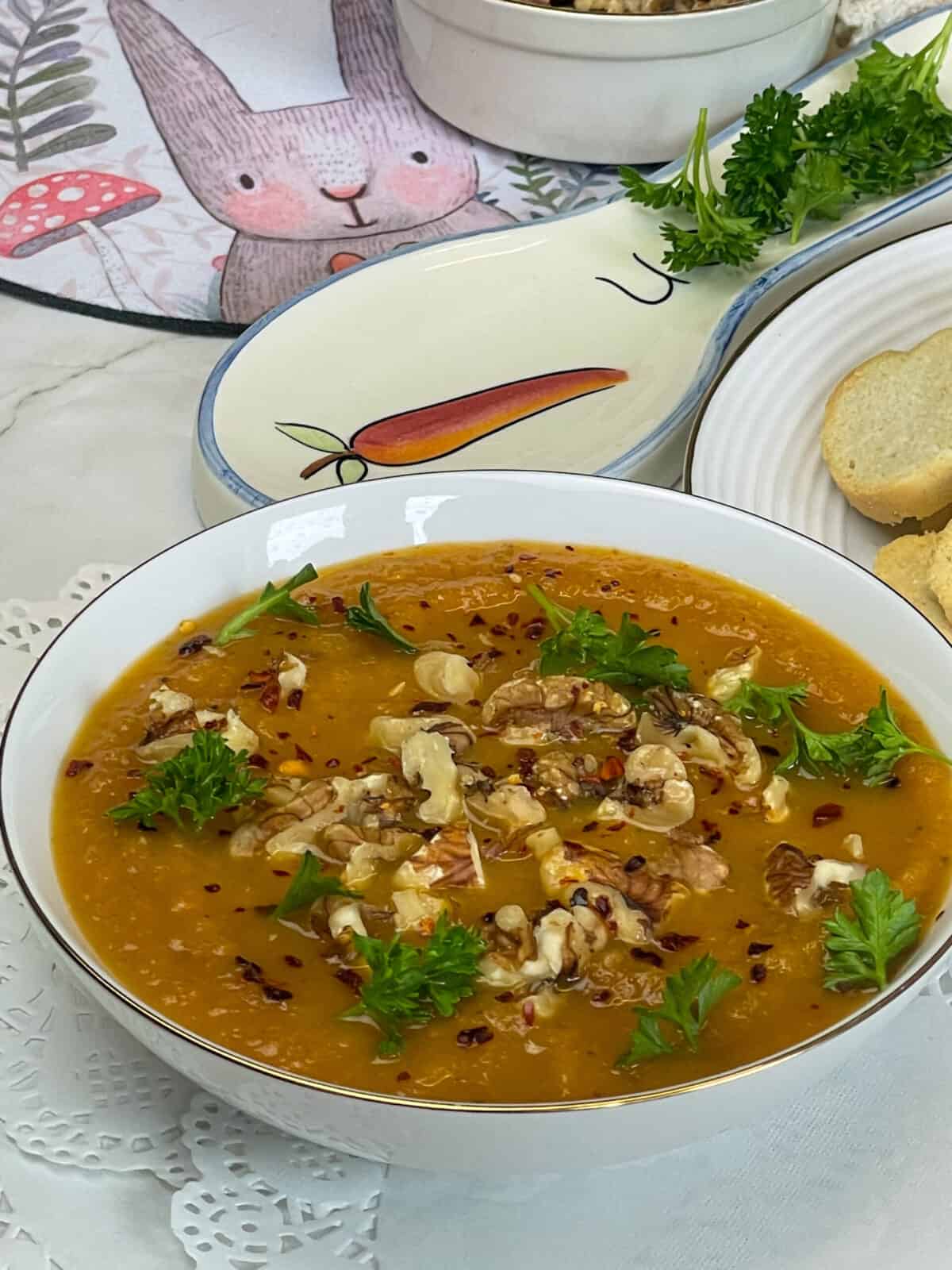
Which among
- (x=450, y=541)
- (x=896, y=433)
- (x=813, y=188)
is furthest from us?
(x=813, y=188)

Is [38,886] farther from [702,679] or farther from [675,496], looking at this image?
[675,496]

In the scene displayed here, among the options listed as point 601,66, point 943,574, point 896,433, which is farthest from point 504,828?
point 601,66

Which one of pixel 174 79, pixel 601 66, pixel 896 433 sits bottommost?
pixel 174 79

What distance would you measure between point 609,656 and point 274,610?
18.2 inches

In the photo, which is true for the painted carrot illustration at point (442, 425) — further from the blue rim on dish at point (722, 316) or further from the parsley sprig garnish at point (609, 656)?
the parsley sprig garnish at point (609, 656)

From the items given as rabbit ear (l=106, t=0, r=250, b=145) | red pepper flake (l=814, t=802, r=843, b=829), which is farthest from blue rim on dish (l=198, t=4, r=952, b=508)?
rabbit ear (l=106, t=0, r=250, b=145)

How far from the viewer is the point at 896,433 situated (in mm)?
2752

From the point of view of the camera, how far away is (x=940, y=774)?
1.87 metres

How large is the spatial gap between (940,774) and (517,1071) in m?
0.65

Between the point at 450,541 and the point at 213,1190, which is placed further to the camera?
the point at 450,541

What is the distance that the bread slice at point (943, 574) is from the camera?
8.00ft

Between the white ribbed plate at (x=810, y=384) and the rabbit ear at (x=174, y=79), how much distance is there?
169 centimetres

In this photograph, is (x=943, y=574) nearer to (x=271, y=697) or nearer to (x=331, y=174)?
(x=271, y=697)

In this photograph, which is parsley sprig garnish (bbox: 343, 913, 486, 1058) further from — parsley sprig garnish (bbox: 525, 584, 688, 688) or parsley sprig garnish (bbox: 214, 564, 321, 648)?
parsley sprig garnish (bbox: 214, 564, 321, 648)
